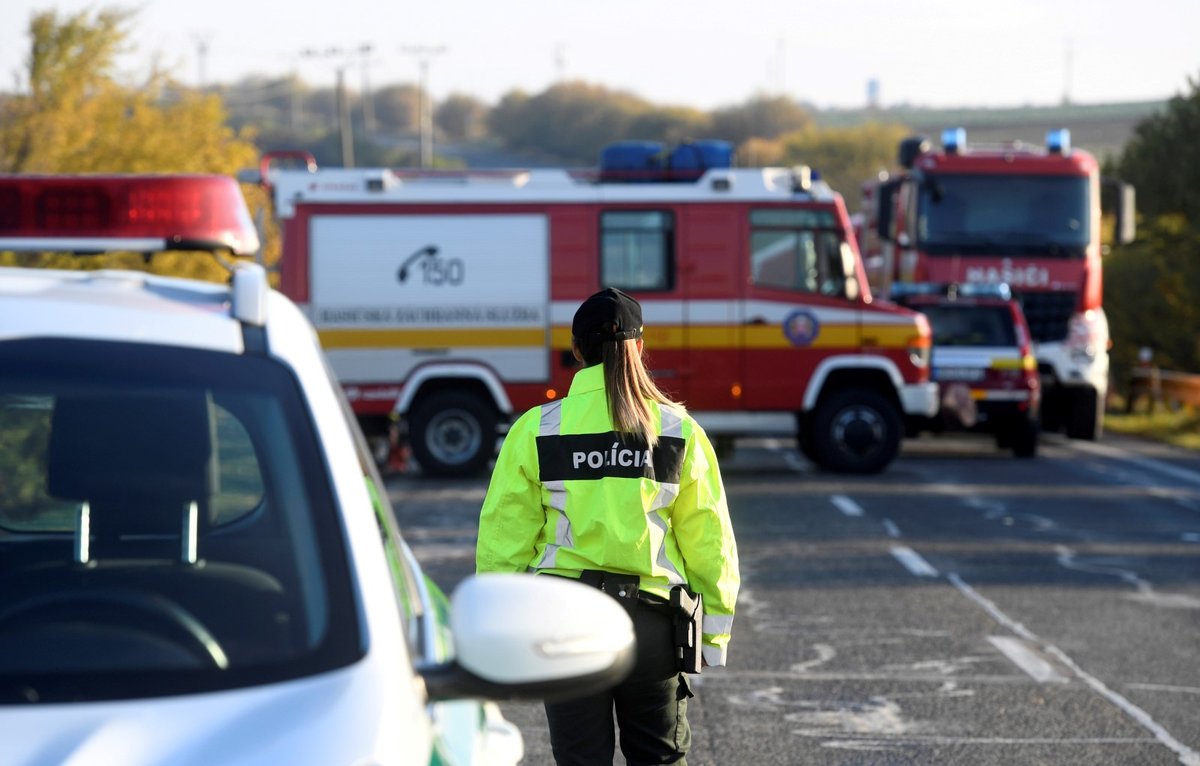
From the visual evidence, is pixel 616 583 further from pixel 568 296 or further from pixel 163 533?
pixel 568 296

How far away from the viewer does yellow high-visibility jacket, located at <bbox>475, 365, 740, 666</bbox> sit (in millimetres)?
4203

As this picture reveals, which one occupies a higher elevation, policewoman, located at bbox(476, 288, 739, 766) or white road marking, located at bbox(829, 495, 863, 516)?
policewoman, located at bbox(476, 288, 739, 766)

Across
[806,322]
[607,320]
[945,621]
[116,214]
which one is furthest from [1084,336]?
[607,320]

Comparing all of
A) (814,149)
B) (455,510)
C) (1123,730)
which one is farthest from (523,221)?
(814,149)

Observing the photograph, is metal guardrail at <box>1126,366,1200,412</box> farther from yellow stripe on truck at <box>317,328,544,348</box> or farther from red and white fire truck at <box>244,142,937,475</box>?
yellow stripe on truck at <box>317,328,544,348</box>

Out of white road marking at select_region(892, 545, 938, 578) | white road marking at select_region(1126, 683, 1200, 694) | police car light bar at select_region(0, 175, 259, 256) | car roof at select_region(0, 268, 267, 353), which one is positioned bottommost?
white road marking at select_region(892, 545, 938, 578)

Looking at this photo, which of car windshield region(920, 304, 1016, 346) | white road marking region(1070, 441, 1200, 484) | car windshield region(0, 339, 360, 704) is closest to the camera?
car windshield region(0, 339, 360, 704)

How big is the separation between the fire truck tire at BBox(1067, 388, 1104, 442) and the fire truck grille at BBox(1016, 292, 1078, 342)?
3.04ft

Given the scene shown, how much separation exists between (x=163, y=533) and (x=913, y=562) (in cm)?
925

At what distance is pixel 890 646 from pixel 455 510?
6.86m

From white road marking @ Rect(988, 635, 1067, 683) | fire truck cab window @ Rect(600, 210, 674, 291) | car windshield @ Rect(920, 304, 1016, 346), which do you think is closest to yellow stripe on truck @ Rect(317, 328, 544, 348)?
fire truck cab window @ Rect(600, 210, 674, 291)

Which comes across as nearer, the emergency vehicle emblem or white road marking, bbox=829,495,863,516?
white road marking, bbox=829,495,863,516

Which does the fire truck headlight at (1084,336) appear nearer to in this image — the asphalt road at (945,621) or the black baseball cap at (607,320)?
the asphalt road at (945,621)

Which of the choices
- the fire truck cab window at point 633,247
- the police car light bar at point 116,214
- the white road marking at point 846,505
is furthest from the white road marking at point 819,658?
the fire truck cab window at point 633,247
